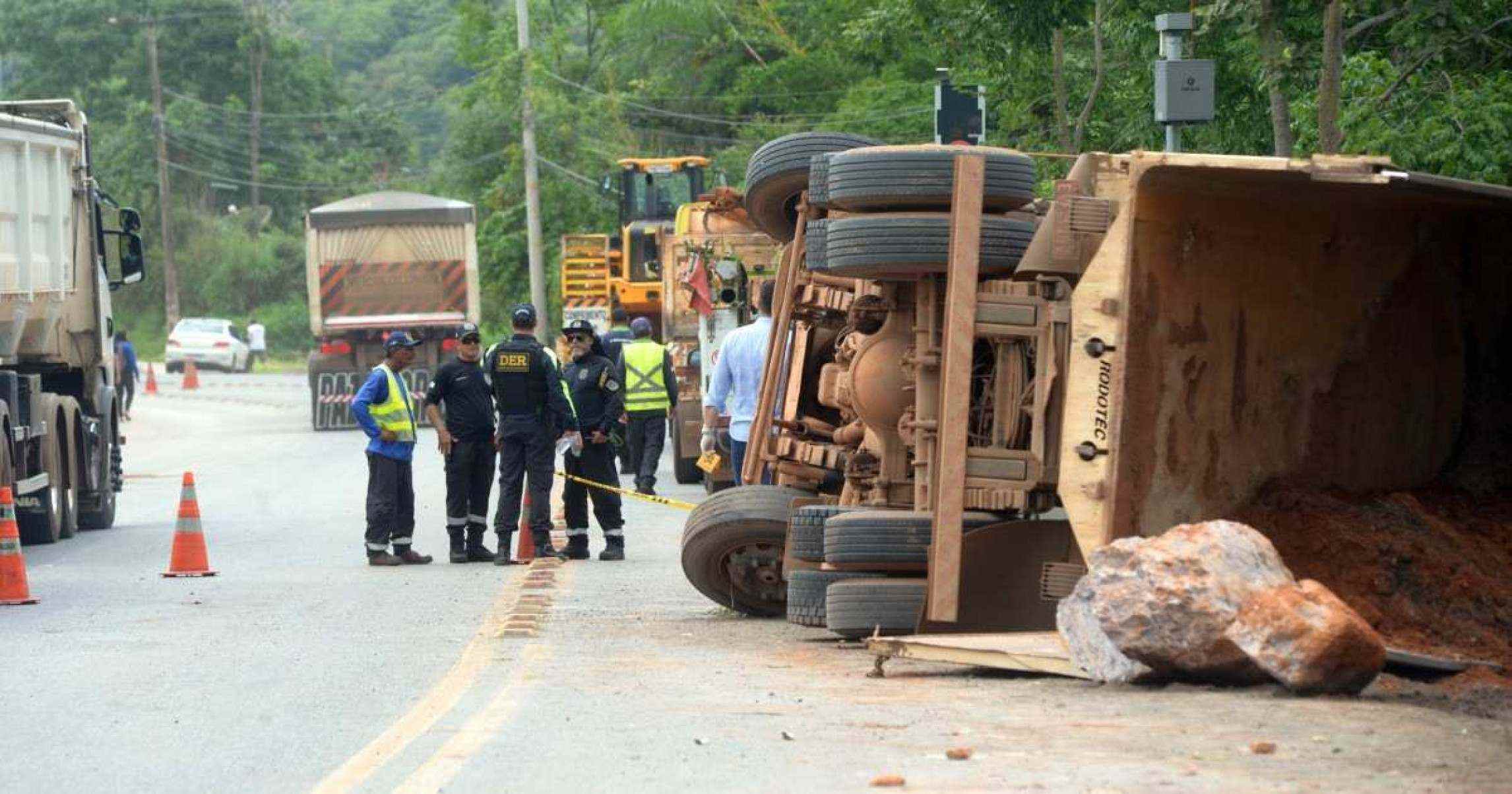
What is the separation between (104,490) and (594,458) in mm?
6283

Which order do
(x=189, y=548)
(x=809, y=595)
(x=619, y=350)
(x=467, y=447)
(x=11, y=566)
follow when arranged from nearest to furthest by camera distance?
(x=809, y=595) < (x=11, y=566) < (x=189, y=548) < (x=467, y=447) < (x=619, y=350)

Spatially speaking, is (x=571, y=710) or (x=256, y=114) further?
(x=256, y=114)

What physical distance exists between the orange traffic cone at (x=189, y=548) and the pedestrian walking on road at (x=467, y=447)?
1.76 meters

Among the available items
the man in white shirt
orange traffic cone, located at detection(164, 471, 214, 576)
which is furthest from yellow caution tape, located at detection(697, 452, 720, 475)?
the man in white shirt

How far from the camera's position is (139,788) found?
24.2 feet

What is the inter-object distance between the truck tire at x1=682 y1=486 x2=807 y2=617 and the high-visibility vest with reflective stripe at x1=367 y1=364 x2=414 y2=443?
4.47 metres

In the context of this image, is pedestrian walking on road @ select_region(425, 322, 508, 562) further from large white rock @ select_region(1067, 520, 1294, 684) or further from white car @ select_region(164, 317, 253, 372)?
white car @ select_region(164, 317, 253, 372)

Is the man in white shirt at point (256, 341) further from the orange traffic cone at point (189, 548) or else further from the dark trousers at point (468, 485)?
the orange traffic cone at point (189, 548)

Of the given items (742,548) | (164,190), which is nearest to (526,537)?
(742,548)

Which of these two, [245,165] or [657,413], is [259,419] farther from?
[245,165]

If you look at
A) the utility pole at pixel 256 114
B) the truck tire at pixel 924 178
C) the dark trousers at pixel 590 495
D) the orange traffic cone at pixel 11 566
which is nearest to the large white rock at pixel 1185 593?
the truck tire at pixel 924 178

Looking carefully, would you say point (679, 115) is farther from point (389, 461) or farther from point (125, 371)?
point (389, 461)

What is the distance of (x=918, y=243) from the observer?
34.1 feet

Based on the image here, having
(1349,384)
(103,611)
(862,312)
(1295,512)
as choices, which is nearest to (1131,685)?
(1295,512)
